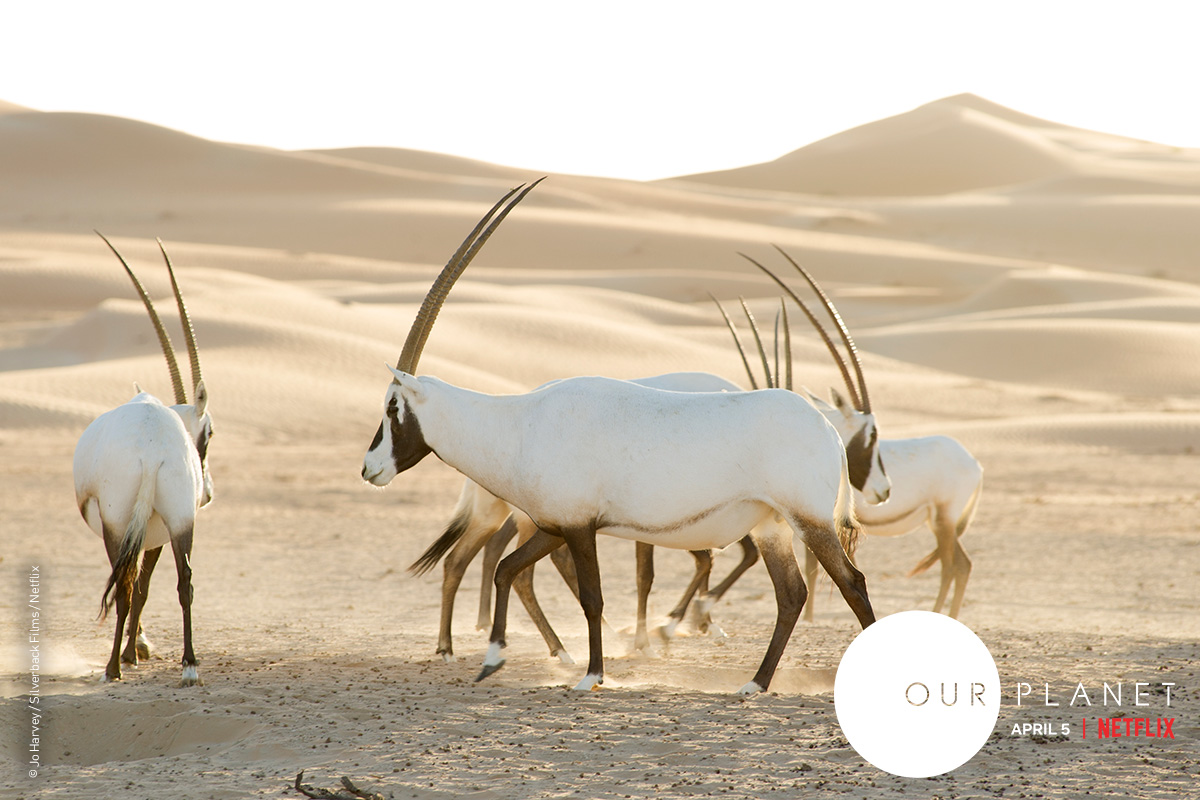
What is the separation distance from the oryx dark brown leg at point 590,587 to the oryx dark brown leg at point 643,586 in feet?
4.79

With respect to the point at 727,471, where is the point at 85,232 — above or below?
above

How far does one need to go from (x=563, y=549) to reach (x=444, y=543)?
72 centimetres

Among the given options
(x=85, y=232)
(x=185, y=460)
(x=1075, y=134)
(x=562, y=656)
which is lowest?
(x=562, y=656)

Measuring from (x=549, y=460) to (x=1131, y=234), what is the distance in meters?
71.9

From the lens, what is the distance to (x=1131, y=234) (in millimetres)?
69562

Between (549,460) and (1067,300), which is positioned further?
(1067,300)

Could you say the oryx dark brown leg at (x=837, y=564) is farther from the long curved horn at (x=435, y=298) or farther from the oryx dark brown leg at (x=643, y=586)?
the long curved horn at (x=435, y=298)

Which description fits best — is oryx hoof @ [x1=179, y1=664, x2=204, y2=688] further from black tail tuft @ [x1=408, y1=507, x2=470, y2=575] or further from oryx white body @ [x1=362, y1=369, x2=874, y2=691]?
black tail tuft @ [x1=408, y1=507, x2=470, y2=575]

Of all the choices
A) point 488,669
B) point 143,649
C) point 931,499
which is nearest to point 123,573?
point 143,649

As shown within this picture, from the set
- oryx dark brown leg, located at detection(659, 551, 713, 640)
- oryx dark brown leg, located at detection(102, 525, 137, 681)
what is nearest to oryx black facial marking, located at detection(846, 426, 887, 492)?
oryx dark brown leg, located at detection(659, 551, 713, 640)

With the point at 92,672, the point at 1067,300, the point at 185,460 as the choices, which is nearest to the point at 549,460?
the point at 185,460

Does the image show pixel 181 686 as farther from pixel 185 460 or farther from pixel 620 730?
pixel 620 730

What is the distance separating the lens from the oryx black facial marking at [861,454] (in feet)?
24.5

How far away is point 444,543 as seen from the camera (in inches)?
277
